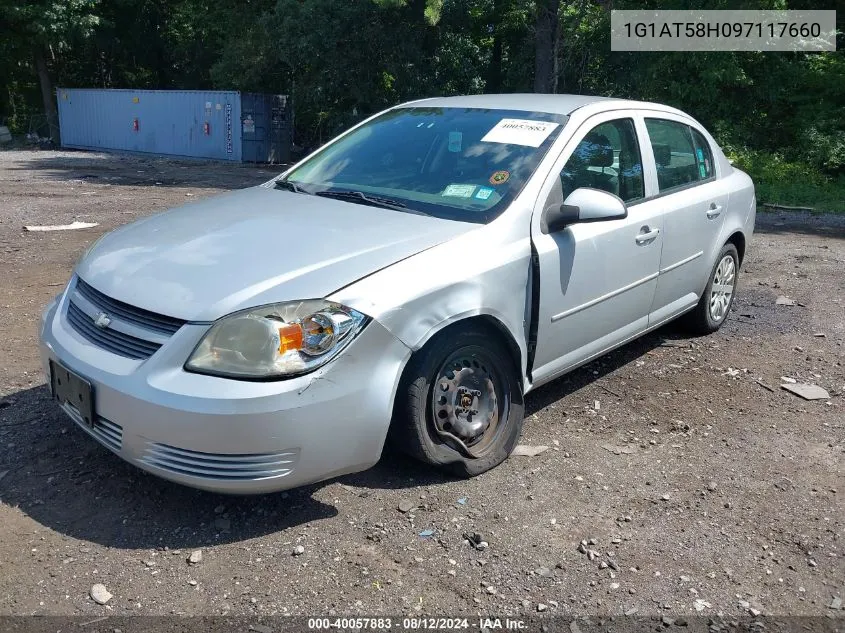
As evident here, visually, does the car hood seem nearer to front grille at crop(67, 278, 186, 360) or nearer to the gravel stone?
front grille at crop(67, 278, 186, 360)

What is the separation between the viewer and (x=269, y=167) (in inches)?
971

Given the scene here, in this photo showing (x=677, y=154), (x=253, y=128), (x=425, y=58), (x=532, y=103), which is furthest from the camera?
(x=253, y=128)

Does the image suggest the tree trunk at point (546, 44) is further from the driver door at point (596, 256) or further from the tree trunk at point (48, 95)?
the tree trunk at point (48, 95)

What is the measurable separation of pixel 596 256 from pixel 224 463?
2224 mm

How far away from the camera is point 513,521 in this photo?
11.1 feet

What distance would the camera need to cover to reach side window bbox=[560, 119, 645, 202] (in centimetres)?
415

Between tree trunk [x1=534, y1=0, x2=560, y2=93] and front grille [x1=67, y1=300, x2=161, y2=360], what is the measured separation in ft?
64.0

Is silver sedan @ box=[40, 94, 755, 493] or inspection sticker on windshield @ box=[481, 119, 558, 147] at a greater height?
inspection sticker on windshield @ box=[481, 119, 558, 147]

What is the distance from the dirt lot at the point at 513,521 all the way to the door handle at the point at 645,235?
98cm

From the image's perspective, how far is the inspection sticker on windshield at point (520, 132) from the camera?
4125mm

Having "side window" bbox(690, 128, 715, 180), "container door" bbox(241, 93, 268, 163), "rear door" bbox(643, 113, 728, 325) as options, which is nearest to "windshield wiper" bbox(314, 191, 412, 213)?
"rear door" bbox(643, 113, 728, 325)

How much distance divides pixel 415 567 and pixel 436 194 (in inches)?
73.0

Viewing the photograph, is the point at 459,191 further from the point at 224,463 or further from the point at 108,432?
the point at 108,432

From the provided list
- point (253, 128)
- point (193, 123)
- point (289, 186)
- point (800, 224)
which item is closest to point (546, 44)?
point (253, 128)
